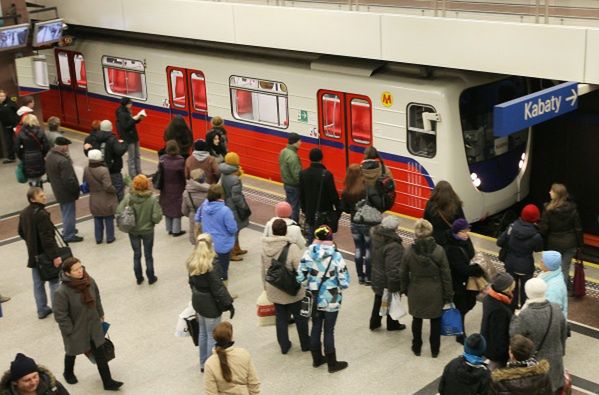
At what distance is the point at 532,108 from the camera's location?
35.1ft

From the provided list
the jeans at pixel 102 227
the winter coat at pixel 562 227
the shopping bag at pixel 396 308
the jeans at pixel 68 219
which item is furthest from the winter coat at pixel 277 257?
the jeans at pixel 68 219

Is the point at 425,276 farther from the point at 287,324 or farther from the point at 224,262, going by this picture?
the point at 224,262

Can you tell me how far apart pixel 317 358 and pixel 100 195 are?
16.0 feet

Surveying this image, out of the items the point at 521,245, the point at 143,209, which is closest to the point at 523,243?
the point at 521,245

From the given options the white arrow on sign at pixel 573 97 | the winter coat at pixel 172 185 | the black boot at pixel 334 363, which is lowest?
the black boot at pixel 334 363

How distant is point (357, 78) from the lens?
13984mm

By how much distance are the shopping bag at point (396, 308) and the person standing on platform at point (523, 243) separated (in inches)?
50.3

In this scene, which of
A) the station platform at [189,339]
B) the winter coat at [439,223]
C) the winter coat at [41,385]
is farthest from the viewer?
the winter coat at [439,223]

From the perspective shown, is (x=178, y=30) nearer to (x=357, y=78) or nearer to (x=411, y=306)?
(x=357, y=78)

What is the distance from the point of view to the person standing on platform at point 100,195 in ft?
42.0

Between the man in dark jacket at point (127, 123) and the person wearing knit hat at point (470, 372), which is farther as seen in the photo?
the man in dark jacket at point (127, 123)

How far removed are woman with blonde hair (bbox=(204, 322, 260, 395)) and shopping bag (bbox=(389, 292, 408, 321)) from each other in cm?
281

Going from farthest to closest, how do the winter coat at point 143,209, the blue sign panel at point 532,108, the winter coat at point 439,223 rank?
the winter coat at point 143,209 < the blue sign panel at point 532,108 < the winter coat at point 439,223

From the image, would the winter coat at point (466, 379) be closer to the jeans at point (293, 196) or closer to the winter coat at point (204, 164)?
the jeans at point (293, 196)
